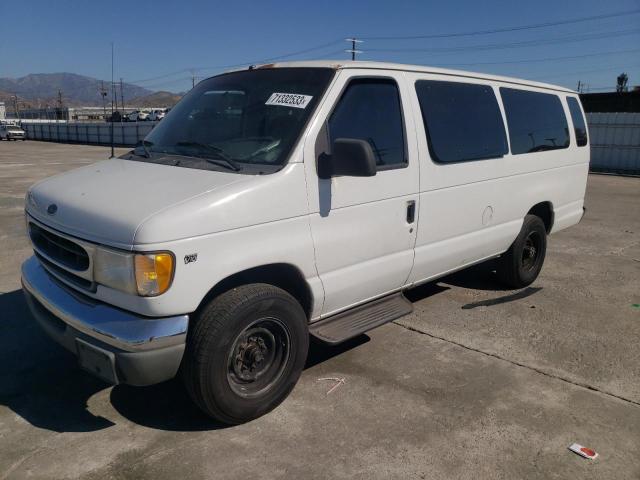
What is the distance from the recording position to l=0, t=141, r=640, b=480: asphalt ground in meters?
2.97

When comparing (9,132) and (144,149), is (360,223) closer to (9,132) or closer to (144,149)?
(144,149)

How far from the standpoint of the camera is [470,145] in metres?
4.66

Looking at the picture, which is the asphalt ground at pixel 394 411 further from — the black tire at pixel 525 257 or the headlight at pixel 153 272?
the headlight at pixel 153 272

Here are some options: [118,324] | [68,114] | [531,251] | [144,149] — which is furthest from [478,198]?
[68,114]

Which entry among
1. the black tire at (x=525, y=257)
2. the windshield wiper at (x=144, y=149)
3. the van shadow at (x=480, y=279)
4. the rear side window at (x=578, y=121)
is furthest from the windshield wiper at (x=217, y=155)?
the rear side window at (x=578, y=121)

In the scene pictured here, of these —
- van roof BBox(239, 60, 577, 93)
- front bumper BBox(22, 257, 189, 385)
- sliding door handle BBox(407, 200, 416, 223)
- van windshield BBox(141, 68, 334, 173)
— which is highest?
van roof BBox(239, 60, 577, 93)

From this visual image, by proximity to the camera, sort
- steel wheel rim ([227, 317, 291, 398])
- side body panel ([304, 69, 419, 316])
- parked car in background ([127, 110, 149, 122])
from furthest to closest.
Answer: parked car in background ([127, 110, 149, 122]) → side body panel ([304, 69, 419, 316]) → steel wheel rim ([227, 317, 291, 398])

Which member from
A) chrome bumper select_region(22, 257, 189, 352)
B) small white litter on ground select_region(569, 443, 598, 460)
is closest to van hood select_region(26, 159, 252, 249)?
chrome bumper select_region(22, 257, 189, 352)

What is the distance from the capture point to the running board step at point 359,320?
11.9 feet

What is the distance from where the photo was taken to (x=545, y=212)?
6.06 metres

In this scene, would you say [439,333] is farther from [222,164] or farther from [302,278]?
[222,164]

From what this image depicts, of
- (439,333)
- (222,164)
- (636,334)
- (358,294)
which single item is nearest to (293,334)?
(358,294)

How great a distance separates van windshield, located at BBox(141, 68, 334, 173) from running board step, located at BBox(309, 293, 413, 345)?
1.16 meters

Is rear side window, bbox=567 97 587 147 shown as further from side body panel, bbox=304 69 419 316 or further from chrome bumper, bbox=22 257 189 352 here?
chrome bumper, bbox=22 257 189 352
